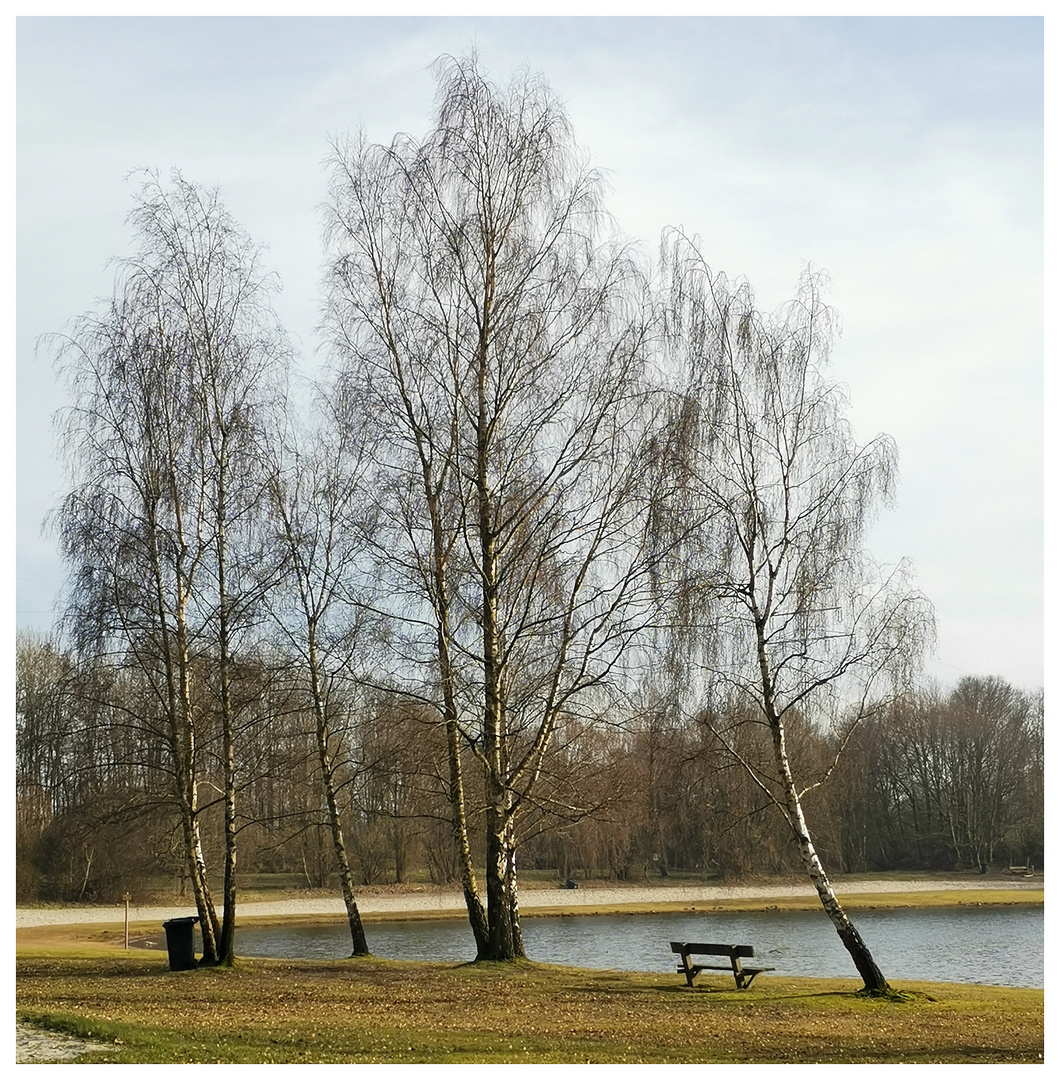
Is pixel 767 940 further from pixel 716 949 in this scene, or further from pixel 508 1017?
pixel 508 1017

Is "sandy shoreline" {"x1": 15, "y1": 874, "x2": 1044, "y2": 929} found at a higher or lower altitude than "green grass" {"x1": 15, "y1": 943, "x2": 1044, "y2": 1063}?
lower

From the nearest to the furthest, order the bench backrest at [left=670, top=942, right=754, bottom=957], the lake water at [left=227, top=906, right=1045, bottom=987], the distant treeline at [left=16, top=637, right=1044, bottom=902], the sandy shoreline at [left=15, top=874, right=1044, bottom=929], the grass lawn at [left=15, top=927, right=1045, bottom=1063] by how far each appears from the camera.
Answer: the grass lawn at [left=15, top=927, right=1045, bottom=1063] < the bench backrest at [left=670, top=942, right=754, bottom=957] < the distant treeline at [left=16, top=637, right=1044, bottom=902] < the lake water at [left=227, top=906, right=1045, bottom=987] < the sandy shoreline at [left=15, top=874, right=1044, bottom=929]

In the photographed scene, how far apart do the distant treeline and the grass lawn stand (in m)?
2.29

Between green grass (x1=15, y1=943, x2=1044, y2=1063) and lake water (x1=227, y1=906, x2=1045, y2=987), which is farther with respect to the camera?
lake water (x1=227, y1=906, x2=1045, y2=987)

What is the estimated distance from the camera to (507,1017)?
11.1 m

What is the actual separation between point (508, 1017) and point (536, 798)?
15.1ft

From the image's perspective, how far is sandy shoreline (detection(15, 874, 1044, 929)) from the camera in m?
36.9

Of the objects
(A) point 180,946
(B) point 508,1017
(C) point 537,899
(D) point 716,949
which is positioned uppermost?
(B) point 508,1017

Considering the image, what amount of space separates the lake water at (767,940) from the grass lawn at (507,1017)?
682 cm

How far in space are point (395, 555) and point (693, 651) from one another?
4.66m

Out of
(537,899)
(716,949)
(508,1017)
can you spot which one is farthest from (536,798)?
(537,899)

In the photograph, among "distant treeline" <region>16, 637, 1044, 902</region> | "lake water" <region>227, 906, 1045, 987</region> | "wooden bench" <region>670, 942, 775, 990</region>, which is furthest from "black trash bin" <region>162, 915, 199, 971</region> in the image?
"wooden bench" <region>670, 942, 775, 990</region>

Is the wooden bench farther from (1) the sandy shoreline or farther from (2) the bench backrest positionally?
(1) the sandy shoreline

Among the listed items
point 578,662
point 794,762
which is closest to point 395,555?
point 578,662
